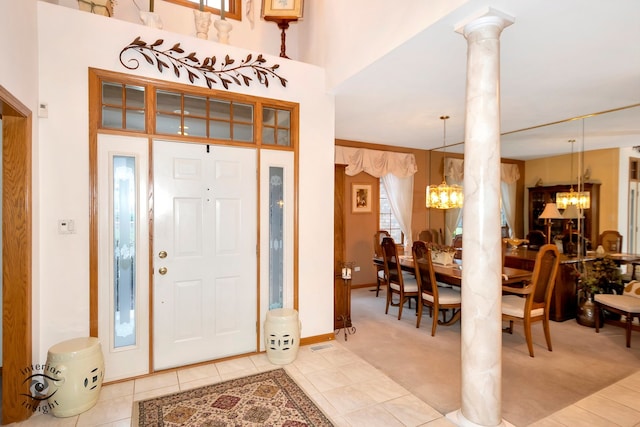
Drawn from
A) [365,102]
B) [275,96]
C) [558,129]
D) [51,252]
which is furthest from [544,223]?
[51,252]

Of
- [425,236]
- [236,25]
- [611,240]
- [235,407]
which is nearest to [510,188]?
[611,240]

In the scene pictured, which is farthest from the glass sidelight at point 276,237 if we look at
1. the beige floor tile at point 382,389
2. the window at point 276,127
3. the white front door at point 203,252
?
the beige floor tile at point 382,389

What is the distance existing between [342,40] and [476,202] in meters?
2.13

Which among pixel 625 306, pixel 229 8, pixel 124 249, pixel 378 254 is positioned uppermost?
pixel 229 8

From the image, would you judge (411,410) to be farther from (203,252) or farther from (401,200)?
(401,200)

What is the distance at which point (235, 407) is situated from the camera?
2.40 meters

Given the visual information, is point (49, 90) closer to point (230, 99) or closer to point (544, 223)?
point (230, 99)

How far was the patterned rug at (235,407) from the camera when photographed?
224 cm

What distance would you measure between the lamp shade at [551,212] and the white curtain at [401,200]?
2.22m

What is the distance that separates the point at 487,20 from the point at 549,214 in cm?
367

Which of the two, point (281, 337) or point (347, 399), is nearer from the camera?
point (347, 399)

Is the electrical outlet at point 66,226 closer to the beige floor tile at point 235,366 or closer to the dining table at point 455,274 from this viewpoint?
the beige floor tile at point 235,366

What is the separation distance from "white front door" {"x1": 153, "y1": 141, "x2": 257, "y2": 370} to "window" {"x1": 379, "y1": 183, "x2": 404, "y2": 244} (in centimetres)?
369

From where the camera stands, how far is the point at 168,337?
2.92 meters
